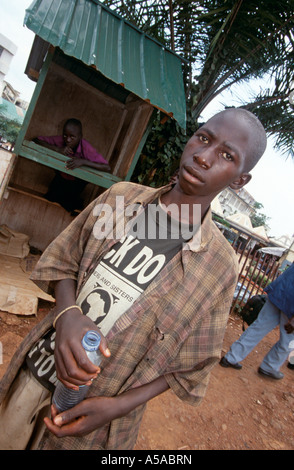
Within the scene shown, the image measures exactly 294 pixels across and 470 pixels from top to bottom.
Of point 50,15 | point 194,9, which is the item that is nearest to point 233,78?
point 194,9

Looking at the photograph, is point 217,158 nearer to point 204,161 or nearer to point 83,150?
point 204,161

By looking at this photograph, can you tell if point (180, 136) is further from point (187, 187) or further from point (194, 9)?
point (187, 187)

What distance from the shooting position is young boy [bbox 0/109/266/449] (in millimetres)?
1117

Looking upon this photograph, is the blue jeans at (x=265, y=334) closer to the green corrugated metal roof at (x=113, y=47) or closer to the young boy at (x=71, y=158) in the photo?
the green corrugated metal roof at (x=113, y=47)

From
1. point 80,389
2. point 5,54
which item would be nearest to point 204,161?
point 80,389

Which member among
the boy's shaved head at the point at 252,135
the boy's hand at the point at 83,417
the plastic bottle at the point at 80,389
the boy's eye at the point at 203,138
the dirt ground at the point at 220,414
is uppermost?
the boy's shaved head at the point at 252,135

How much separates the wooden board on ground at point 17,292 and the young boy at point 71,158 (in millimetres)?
1376

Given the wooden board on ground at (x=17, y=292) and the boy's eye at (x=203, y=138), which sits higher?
the boy's eye at (x=203, y=138)

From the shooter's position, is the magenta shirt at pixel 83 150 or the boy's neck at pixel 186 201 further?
the magenta shirt at pixel 83 150

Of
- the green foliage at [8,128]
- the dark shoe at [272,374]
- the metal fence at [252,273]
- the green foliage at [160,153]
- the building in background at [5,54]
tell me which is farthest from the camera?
the building in background at [5,54]

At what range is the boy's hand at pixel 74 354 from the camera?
0.87m

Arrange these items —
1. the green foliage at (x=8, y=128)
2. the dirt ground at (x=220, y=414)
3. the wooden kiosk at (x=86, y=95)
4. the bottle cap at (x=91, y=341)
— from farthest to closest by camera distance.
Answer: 1. the green foliage at (x=8, y=128)
2. the wooden kiosk at (x=86, y=95)
3. the dirt ground at (x=220, y=414)
4. the bottle cap at (x=91, y=341)

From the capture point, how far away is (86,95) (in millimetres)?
4820

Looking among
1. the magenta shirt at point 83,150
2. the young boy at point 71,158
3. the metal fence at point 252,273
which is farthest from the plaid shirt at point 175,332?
the metal fence at point 252,273
